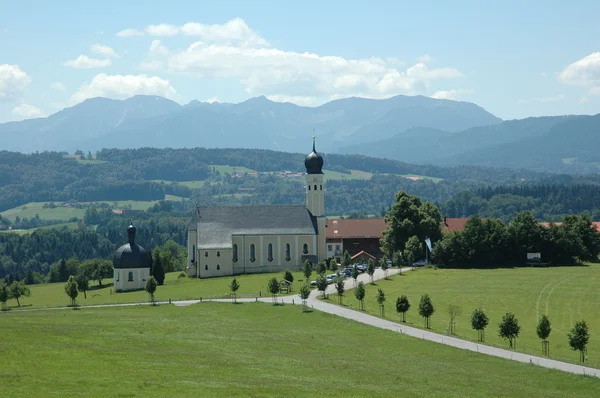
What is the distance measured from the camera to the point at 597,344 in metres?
55.7

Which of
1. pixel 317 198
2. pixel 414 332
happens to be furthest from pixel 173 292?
pixel 414 332

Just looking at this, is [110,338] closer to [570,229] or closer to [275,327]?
[275,327]

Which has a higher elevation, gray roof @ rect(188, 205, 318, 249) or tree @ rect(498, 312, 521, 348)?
gray roof @ rect(188, 205, 318, 249)

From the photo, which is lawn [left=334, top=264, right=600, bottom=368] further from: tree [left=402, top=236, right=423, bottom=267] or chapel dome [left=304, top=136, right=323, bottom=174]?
chapel dome [left=304, top=136, right=323, bottom=174]

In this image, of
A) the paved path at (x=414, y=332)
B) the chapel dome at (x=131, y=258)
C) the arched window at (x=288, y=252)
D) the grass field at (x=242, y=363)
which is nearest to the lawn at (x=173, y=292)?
the chapel dome at (x=131, y=258)

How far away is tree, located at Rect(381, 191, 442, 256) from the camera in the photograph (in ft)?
337

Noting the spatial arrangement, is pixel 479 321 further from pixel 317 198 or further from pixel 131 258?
pixel 317 198

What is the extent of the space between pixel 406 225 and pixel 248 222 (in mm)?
18365

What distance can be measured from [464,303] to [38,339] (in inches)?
1476

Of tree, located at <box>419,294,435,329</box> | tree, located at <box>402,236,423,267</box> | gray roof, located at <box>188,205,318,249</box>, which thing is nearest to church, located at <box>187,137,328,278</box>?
gray roof, located at <box>188,205,318,249</box>

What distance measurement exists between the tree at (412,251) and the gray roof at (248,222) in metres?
10.8

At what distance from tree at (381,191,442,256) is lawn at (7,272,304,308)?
47.4ft

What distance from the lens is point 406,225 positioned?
10212 centimetres

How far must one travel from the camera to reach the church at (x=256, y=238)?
98938 millimetres
